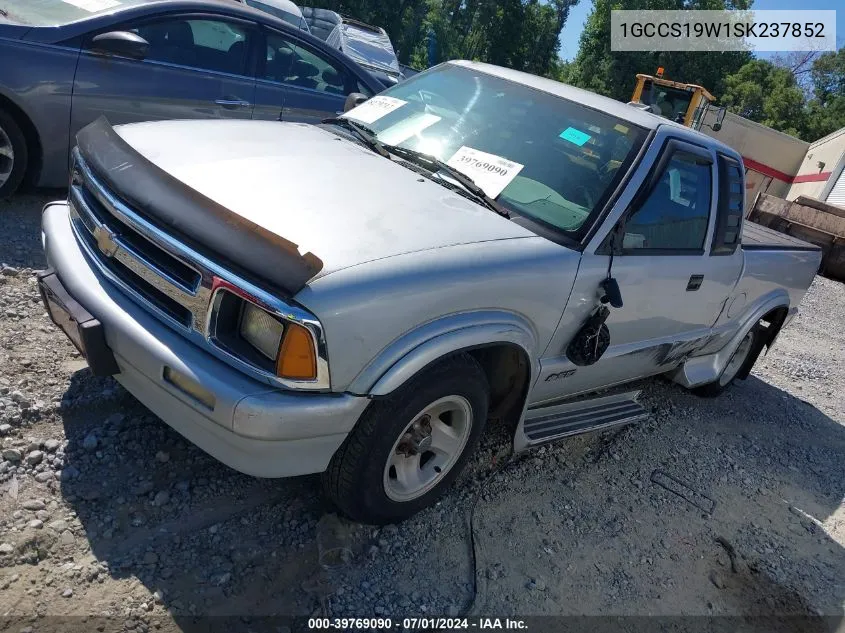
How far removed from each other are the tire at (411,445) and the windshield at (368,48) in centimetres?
1091

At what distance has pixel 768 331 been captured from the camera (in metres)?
5.38

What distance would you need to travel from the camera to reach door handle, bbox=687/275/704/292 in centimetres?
378

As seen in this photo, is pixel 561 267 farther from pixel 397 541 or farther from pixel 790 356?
pixel 790 356

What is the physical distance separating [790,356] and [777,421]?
2382 millimetres

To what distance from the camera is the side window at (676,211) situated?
3309 millimetres

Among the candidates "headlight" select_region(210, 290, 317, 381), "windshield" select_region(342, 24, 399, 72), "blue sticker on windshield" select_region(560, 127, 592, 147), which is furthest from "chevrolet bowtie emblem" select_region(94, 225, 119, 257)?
"windshield" select_region(342, 24, 399, 72)

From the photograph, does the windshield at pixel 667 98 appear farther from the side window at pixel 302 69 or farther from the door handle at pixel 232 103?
the door handle at pixel 232 103

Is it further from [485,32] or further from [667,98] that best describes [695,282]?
[485,32]

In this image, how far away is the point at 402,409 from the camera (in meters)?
2.48

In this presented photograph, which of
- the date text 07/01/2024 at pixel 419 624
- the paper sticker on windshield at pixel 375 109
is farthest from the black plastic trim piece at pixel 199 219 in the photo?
the paper sticker on windshield at pixel 375 109

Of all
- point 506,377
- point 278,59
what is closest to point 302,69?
point 278,59

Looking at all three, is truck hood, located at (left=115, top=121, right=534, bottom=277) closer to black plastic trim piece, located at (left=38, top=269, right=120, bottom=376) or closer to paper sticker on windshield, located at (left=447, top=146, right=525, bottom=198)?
paper sticker on windshield, located at (left=447, top=146, right=525, bottom=198)

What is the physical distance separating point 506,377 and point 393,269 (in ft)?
3.17

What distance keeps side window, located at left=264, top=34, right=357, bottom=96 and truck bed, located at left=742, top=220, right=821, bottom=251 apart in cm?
378
